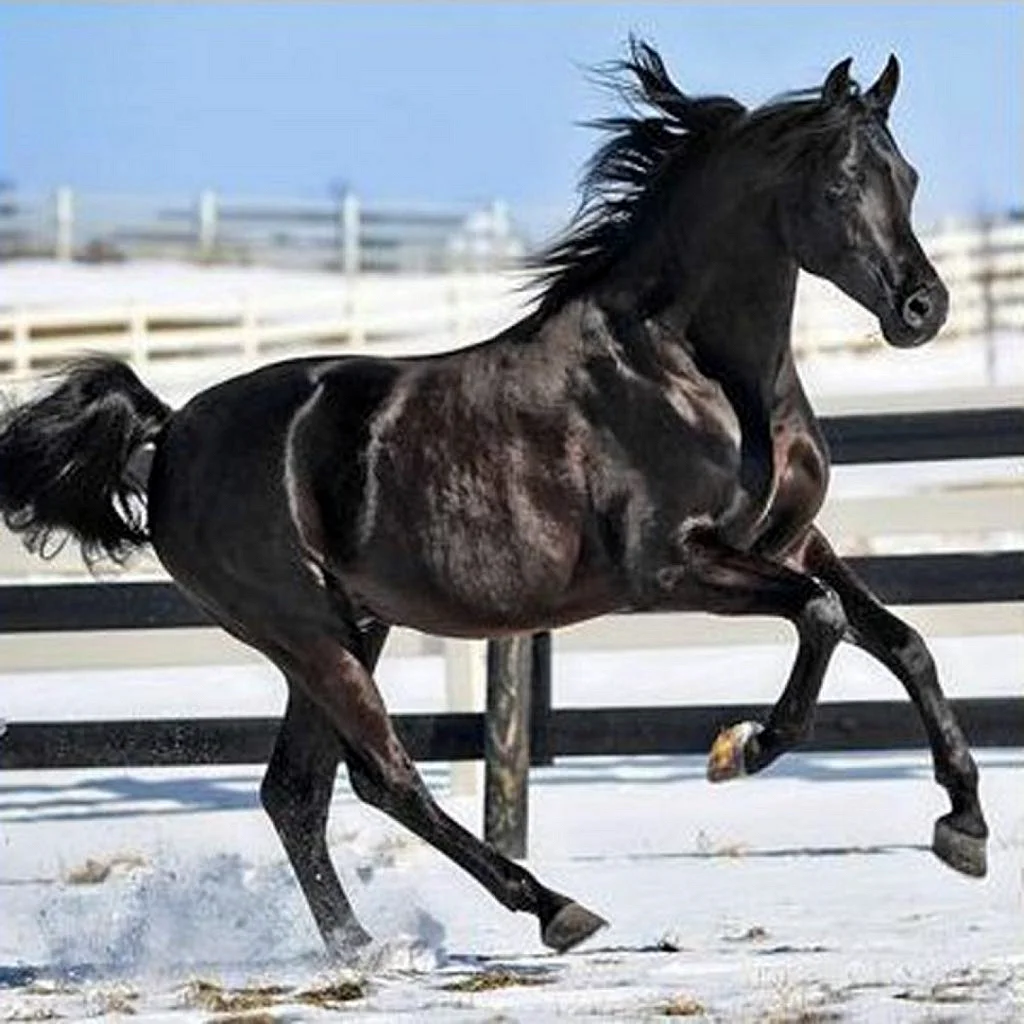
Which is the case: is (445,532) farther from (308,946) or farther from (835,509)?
(835,509)

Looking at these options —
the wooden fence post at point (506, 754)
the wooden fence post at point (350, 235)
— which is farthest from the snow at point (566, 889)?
the wooden fence post at point (350, 235)

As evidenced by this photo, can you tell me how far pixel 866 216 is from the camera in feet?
20.4

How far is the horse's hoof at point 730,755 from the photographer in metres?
6.25

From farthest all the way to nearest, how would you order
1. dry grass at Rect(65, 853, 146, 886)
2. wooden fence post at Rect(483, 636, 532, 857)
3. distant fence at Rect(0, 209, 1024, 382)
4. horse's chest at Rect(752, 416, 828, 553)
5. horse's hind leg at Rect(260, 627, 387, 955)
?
distant fence at Rect(0, 209, 1024, 382)
wooden fence post at Rect(483, 636, 532, 857)
dry grass at Rect(65, 853, 146, 886)
horse's hind leg at Rect(260, 627, 387, 955)
horse's chest at Rect(752, 416, 828, 553)

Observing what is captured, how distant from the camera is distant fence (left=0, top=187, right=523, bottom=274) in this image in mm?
39875

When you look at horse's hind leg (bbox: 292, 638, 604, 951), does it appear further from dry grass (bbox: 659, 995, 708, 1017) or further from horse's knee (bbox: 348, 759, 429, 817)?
dry grass (bbox: 659, 995, 708, 1017)

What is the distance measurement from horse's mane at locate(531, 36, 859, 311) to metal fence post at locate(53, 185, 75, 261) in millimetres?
36032

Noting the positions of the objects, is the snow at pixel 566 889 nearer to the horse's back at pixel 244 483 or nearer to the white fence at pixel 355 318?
the horse's back at pixel 244 483

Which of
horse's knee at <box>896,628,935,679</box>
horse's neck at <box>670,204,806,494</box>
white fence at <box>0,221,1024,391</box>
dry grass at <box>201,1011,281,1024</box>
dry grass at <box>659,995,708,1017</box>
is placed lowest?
white fence at <box>0,221,1024,391</box>

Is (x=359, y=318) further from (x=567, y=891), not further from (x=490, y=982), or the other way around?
(x=490, y=982)

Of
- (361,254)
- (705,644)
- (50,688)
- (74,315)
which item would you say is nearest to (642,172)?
(705,644)

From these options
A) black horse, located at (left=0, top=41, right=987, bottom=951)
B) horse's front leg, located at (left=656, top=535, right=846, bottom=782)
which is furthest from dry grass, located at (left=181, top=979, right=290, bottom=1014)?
horse's front leg, located at (left=656, top=535, right=846, bottom=782)

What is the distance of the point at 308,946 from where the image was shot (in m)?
6.97

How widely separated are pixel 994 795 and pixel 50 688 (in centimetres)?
464
